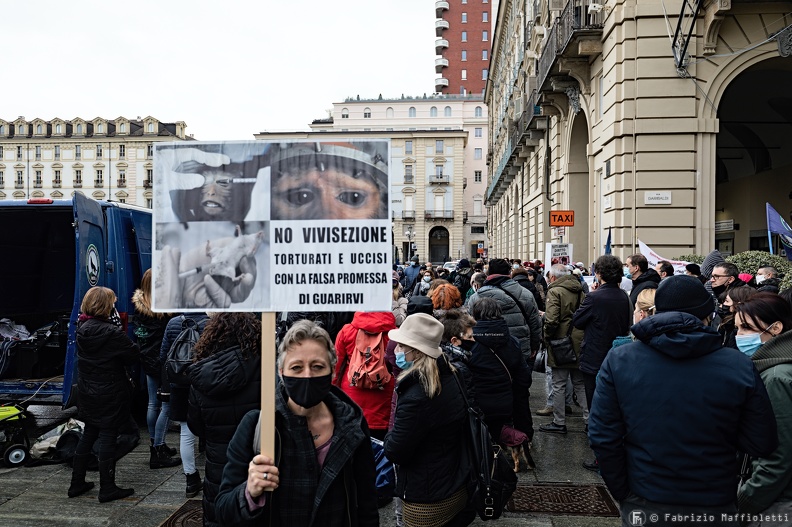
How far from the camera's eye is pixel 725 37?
527 inches

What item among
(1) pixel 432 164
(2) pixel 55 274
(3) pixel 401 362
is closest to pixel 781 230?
(3) pixel 401 362

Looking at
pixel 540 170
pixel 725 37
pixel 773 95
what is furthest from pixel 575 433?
pixel 540 170

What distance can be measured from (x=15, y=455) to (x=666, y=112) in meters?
13.0

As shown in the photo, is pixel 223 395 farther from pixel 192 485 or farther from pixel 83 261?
pixel 83 261

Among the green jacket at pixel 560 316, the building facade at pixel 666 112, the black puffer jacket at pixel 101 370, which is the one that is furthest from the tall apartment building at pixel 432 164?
the black puffer jacket at pixel 101 370

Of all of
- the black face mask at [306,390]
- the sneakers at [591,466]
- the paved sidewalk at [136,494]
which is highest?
the black face mask at [306,390]

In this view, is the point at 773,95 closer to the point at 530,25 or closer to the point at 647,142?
the point at 647,142

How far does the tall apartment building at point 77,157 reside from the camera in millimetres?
91625

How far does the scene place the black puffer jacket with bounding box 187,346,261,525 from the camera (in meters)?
3.87

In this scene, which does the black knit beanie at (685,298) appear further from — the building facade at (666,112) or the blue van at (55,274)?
the building facade at (666,112)

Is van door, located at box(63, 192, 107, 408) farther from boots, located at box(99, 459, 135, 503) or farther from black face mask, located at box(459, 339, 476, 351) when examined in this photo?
black face mask, located at box(459, 339, 476, 351)

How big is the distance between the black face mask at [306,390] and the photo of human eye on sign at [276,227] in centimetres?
31

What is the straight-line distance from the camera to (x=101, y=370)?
18.5 ft

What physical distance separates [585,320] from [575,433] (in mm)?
1654
